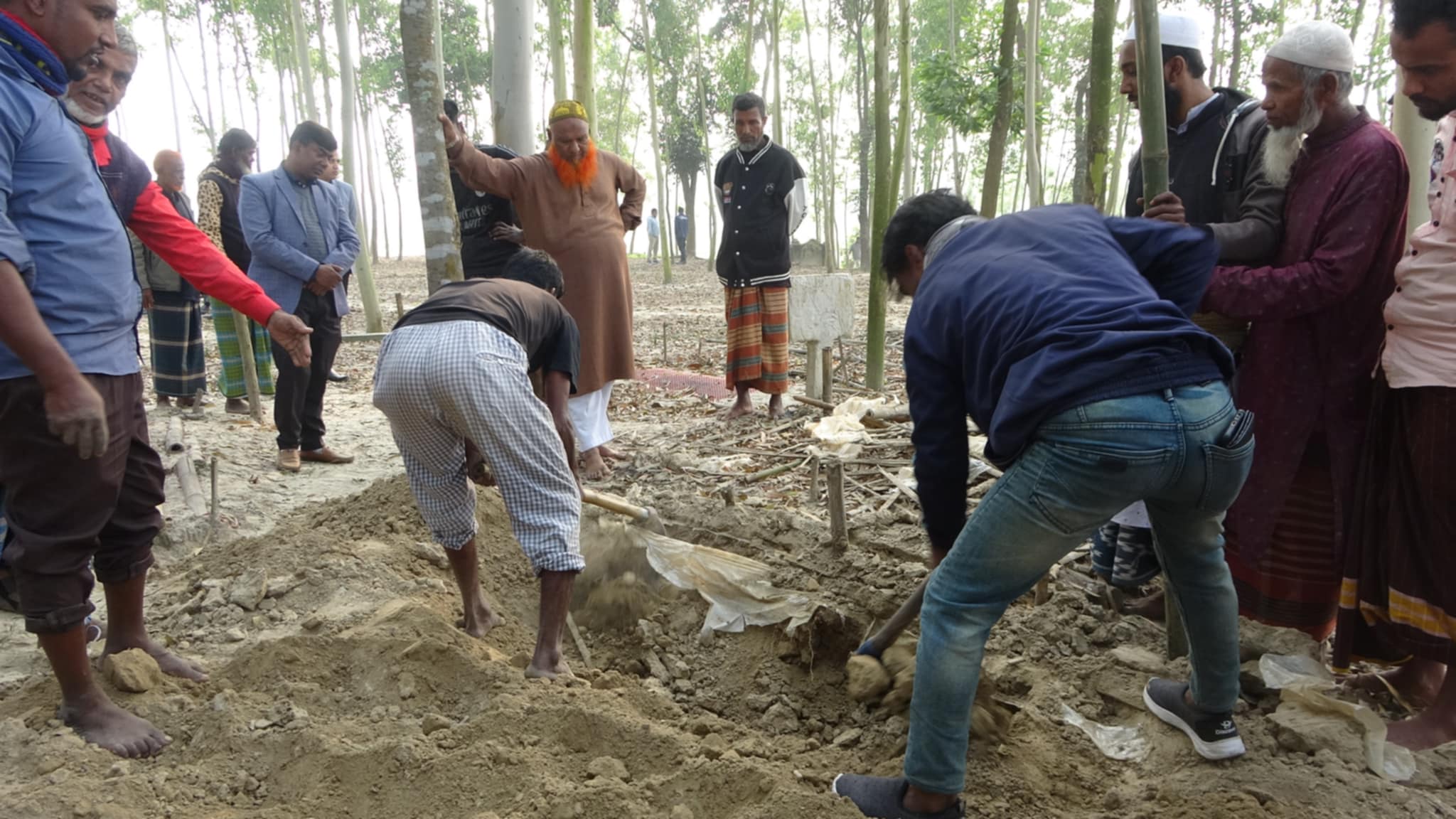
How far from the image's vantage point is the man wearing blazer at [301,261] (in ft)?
16.2

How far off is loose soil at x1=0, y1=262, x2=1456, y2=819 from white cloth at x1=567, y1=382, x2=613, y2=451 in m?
0.79

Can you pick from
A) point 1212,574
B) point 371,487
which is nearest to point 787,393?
point 371,487

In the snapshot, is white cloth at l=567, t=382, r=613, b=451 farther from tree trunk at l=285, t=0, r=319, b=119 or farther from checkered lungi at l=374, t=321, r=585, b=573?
tree trunk at l=285, t=0, r=319, b=119

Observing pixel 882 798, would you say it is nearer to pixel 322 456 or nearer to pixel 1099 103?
pixel 1099 103

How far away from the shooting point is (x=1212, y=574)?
82.4 inches

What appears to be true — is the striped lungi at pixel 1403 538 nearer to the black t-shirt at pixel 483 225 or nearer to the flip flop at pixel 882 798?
the flip flop at pixel 882 798

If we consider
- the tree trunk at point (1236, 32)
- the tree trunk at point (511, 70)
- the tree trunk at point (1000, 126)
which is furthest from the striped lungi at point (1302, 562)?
the tree trunk at point (1236, 32)

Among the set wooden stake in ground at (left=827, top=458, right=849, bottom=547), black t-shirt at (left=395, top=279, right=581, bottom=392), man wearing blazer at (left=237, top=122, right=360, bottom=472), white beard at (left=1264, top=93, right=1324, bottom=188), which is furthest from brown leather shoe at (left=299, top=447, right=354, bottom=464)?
white beard at (left=1264, top=93, right=1324, bottom=188)

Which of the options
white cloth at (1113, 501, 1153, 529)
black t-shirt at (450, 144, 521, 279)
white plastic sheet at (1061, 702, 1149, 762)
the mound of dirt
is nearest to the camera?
the mound of dirt

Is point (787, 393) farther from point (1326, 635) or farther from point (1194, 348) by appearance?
point (1194, 348)

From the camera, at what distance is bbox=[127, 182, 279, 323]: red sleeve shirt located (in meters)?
2.71

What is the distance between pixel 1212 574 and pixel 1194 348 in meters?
0.60

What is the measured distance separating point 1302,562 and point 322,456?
4.98 metres

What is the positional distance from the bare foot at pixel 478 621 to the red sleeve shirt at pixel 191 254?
1.24 meters
